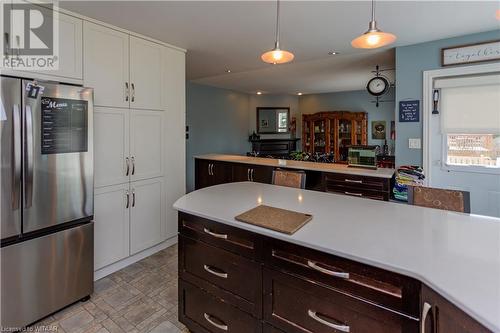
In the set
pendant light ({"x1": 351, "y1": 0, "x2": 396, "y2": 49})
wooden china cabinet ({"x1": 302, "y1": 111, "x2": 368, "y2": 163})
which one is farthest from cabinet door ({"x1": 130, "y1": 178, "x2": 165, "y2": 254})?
wooden china cabinet ({"x1": 302, "y1": 111, "x2": 368, "y2": 163})

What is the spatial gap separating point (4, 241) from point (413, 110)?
4.15 metres

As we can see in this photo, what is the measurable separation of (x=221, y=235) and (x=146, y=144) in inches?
75.4

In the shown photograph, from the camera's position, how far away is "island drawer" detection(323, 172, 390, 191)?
3.13 meters

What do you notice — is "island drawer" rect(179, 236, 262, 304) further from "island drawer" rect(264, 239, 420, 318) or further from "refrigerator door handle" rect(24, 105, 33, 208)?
"refrigerator door handle" rect(24, 105, 33, 208)

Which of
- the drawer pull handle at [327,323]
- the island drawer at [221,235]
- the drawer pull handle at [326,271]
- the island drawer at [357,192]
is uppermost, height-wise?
the island drawer at [357,192]

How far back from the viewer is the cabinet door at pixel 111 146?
2.59 meters

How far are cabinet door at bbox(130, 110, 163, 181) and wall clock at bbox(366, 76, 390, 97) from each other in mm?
3276

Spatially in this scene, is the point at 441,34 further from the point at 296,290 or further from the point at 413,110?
the point at 296,290

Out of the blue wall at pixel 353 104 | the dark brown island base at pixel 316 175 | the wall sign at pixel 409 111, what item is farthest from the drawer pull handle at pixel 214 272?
the blue wall at pixel 353 104

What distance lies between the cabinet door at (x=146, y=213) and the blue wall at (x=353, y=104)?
630 cm

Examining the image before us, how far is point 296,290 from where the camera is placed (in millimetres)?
1312

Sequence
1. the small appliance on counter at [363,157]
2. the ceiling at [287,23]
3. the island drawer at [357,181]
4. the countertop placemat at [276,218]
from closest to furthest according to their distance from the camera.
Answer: the countertop placemat at [276,218], the ceiling at [287,23], the island drawer at [357,181], the small appliance on counter at [363,157]

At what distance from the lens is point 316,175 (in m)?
3.64

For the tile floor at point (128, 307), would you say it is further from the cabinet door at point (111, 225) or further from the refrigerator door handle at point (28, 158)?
the refrigerator door handle at point (28, 158)
